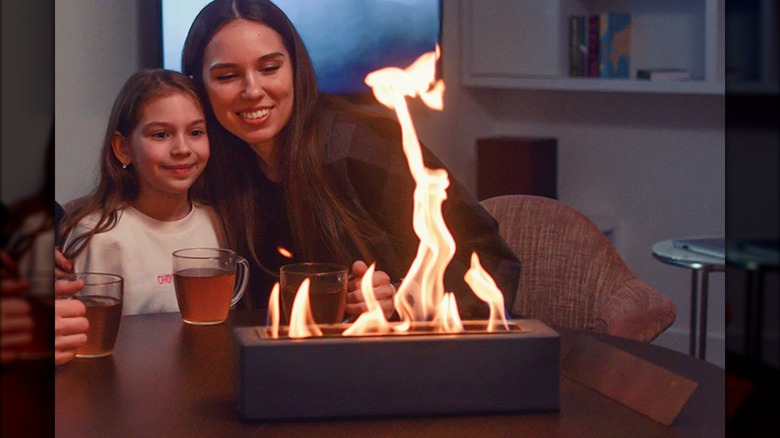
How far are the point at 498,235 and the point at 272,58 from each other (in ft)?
1.77

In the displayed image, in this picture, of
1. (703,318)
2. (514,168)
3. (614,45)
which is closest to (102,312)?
(514,168)

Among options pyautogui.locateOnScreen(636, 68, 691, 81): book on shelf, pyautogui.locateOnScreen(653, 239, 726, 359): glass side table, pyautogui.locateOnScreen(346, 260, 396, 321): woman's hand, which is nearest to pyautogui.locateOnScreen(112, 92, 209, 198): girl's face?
pyautogui.locateOnScreen(346, 260, 396, 321): woman's hand

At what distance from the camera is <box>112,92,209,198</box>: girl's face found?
1756 mm

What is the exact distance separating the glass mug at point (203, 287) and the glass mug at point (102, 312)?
0.17 meters

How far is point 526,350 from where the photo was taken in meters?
1.15

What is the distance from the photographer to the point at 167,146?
178 centimetres

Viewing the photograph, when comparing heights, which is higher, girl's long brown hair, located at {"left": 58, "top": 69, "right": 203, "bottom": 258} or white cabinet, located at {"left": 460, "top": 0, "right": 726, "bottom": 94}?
white cabinet, located at {"left": 460, "top": 0, "right": 726, "bottom": 94}

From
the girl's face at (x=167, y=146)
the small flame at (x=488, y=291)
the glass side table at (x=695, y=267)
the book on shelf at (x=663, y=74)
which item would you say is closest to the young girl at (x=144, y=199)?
the girl's face at (x=167, y=146)

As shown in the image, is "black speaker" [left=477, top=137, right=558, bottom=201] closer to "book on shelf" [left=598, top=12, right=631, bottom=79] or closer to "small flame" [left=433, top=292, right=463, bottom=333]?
"book on shelf" [left=598, top=12, right=631, bottom=79]

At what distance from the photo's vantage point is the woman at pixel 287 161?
1792 mm

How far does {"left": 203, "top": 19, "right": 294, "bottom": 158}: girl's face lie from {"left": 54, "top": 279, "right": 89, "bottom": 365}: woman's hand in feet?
1.77

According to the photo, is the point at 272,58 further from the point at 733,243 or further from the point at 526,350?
the point at 733,243

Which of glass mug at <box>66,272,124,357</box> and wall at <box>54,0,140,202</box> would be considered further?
wall at <box>54,0,140,202</box>

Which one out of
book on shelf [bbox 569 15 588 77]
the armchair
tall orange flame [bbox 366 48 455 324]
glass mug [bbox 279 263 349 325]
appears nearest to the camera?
glass mug [bbox 279 263 349 325]
